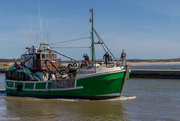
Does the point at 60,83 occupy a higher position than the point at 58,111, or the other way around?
the point at 60,83

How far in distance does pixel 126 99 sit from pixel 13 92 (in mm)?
11772

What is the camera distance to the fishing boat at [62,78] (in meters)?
18.7

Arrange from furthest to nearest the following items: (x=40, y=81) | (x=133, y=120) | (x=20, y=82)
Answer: (x=20, y=82), (x=40, y=81), (x=133, y=120)

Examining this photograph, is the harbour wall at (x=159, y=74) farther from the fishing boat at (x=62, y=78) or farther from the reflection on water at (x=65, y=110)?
the reflection on water at (x=65, y=110)

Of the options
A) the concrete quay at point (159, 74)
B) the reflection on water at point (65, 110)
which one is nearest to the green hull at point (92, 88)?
the reflection on water at point (65, 110)

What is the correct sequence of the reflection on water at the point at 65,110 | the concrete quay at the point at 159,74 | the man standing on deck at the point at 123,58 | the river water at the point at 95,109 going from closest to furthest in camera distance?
the river water at the point at 95,109 → the reflection on water at the point at 65,110 → the man standing on deck at the point at 123,58 → the concrete quay at the point at 159,74

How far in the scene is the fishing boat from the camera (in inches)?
738

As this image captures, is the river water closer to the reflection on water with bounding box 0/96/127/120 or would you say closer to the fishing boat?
the reflection on water with bounding box 0/96/127/120

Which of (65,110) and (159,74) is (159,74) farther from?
(65,110)

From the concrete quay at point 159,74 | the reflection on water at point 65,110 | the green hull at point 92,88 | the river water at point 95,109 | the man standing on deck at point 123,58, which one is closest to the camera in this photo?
the river water at point 95,109

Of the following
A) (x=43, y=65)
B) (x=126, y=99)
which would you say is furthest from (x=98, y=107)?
(x=43, y=65)

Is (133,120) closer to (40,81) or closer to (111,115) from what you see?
(111,115)

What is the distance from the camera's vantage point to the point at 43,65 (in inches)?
907

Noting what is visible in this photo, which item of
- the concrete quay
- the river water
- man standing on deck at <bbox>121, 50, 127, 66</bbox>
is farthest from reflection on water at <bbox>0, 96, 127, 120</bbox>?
the concrete quay
